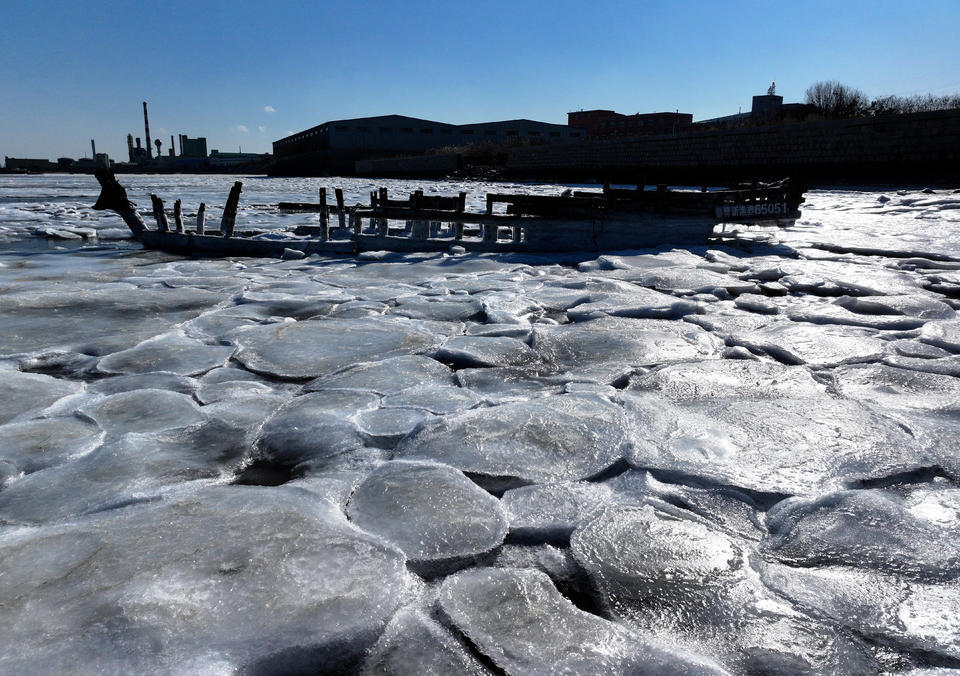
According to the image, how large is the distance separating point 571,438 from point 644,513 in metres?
0.55

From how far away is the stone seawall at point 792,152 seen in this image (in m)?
19.4

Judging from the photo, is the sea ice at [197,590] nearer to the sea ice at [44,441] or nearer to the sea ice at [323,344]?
the sea ice at [44,441]

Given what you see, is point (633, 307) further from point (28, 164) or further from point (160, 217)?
point (28, 164)

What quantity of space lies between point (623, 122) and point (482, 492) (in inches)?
2863

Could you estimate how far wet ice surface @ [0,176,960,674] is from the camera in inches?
53.7

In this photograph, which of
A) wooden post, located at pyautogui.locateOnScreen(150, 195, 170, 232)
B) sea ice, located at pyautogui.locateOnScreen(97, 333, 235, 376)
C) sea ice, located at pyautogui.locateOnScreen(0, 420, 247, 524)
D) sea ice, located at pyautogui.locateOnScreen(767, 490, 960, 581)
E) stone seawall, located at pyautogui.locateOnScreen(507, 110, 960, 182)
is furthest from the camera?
stone seawall, located at pyautogui.locateOnScreen(507, 110, 960, 182)

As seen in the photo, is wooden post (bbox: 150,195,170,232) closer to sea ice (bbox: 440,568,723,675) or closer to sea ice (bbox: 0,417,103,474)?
sea ice (bbox: 0,417,103,474)

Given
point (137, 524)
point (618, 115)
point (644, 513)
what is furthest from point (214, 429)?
point (618, 115)

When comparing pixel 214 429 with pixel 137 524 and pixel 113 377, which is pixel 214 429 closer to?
pixel 137 524

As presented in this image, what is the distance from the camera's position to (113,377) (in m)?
3.16

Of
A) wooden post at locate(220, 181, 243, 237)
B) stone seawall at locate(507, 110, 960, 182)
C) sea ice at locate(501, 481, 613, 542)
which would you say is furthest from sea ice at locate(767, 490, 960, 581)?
stone seawall at locate(507, 110, 960, 182)

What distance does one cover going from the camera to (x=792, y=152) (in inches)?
953

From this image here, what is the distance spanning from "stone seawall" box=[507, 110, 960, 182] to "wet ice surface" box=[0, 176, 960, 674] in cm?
1079

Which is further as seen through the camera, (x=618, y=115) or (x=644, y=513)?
(x=618, y=115)
